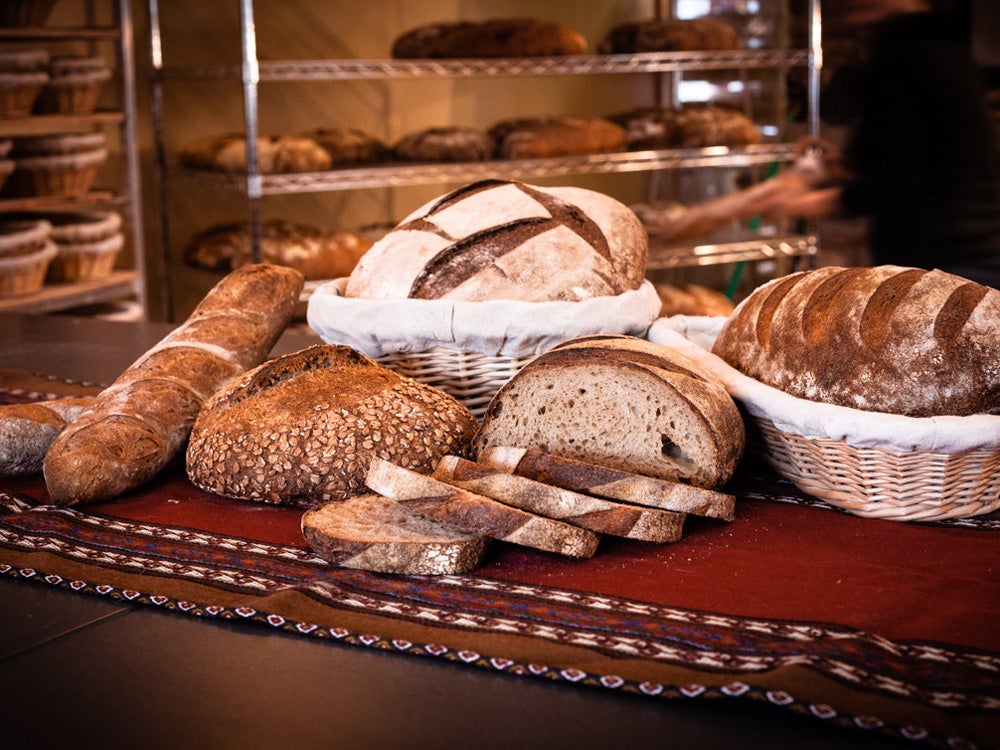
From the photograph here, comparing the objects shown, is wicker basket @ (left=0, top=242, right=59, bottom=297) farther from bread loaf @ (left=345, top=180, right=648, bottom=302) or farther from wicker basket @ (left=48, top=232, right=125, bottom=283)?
bread loaf @ (left=345, top=180, right=648, bottom=302)

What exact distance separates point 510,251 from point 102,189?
2.77m

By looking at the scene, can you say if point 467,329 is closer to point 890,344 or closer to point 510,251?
point 510,251

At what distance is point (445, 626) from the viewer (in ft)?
2.93

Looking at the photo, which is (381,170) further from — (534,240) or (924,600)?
(924,600)

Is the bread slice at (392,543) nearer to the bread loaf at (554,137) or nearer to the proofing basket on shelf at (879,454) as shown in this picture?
the proofing basket on shelf at (879,454)

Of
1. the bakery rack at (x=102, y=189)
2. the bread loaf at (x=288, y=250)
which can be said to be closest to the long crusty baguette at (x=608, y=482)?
the bakery rack at (x=102, y=189)

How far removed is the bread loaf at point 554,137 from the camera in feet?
13.9

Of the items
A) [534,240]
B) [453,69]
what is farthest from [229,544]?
[453,69]

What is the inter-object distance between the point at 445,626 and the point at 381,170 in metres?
3.20

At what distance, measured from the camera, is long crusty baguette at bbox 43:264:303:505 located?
3.89 feet

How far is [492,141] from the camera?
431 cm

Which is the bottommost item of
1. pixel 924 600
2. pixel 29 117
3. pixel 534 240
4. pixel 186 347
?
pixel 924 600

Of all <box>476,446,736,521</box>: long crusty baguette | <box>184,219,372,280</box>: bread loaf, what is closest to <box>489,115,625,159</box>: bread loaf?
<box>184,219,372,280</box>: bread loaf

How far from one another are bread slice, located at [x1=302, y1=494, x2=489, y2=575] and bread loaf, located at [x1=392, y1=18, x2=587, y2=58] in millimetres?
3344
